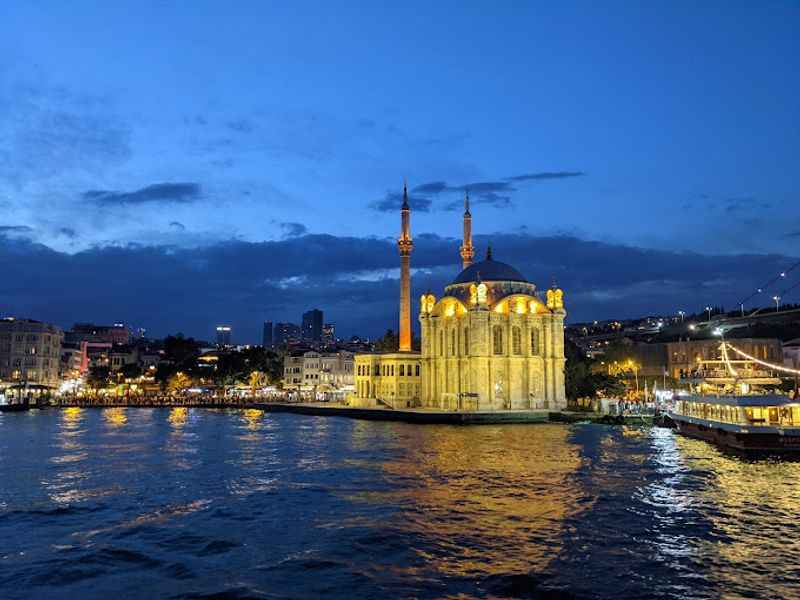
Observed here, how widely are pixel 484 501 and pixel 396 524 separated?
446 centimetres

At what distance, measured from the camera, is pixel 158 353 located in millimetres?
156750

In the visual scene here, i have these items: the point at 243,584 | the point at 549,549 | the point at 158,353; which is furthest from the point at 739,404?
the point at 158,353

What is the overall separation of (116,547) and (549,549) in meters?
11.2

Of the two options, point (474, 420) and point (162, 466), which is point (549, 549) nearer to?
point (162, 466)

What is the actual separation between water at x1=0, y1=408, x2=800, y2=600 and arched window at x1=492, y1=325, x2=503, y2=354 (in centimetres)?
3301

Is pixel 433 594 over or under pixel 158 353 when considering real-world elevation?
under

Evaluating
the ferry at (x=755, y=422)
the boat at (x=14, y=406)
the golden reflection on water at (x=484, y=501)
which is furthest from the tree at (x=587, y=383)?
the boat at (x=14, y=406)

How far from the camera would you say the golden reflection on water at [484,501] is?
17609mm

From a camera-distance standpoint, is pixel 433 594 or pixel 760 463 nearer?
pixel 433 594

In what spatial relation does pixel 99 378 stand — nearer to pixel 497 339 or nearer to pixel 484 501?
pixel 497 339

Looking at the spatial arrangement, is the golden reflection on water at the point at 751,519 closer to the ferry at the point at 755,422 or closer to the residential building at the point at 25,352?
the ferry at the point at 755,422

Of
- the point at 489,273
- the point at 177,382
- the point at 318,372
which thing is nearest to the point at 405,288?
the point at 489,273

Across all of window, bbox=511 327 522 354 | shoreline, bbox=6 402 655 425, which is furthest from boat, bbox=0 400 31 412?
window, bbox=511 327 522 354

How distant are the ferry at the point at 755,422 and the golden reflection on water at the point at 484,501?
8.46m
